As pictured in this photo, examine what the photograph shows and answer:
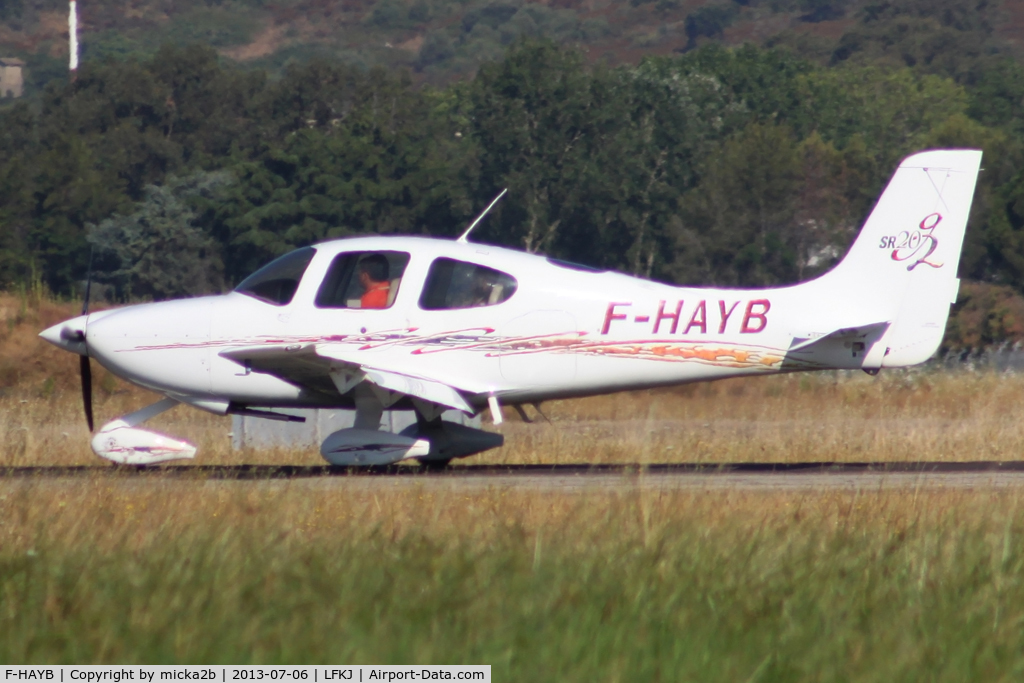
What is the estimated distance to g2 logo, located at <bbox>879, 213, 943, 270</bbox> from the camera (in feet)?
35.5

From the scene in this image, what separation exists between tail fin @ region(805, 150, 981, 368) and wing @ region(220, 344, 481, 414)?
3.03m

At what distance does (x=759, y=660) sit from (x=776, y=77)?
70.3m

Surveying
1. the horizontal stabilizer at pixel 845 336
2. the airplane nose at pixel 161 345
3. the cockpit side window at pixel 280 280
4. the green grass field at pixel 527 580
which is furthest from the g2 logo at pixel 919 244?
the airplane nose at pixel 161 345

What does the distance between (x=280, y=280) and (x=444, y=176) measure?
3975cm

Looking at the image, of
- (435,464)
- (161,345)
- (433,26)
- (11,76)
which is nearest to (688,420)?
(435,464)

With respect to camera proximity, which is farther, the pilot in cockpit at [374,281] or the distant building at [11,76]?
the distant building at [11,76]

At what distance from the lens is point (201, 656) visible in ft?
16.2

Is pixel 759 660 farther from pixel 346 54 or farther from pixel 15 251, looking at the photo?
pixel 346 54

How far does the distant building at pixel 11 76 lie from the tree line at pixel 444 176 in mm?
84810

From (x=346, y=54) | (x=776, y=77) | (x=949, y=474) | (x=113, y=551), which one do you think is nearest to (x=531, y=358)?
(x=949, y=474)

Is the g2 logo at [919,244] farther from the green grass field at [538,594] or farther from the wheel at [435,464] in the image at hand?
the wheel at [435,464]

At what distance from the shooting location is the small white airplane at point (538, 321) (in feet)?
35.5

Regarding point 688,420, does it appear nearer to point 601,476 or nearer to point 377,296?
point 601,476

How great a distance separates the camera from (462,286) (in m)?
10.9
